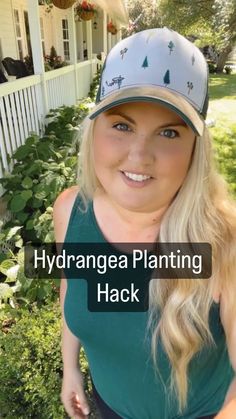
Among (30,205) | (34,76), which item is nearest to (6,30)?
(34,76)

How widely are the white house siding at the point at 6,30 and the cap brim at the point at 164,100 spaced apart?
8254 mm

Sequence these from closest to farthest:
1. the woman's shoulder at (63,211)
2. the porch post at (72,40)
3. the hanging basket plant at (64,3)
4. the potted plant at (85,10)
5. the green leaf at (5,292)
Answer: the woman's shoulder at (63,211) < the green leaf at (5,292) < the hanging basket plant at (64,3) < the porch post at (72,40) < the potted plant at (85,10)

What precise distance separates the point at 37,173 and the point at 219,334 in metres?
2.96

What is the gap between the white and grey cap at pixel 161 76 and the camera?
0.89m

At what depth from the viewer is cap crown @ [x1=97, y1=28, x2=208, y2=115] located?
2.97ft

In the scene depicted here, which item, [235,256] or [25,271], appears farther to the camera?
[25,271]

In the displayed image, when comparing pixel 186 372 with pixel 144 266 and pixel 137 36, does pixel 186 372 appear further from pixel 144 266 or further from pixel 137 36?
pixel 137 36

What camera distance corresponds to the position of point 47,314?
2205 millimetres

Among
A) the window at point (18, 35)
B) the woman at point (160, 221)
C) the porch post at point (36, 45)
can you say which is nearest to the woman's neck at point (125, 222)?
the woman at point (160, 221)

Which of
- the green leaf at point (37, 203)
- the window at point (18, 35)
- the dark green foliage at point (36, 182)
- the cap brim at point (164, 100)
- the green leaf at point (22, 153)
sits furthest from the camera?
the window at point (18, 35)

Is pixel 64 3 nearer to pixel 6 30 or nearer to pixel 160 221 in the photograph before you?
pixel 6 30

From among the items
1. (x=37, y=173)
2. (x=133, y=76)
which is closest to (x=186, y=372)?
(x=133, y=76)

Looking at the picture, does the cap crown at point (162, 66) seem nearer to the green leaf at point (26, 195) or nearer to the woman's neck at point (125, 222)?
the woman's neck at point (125, 222)

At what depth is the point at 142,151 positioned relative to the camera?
91cm
